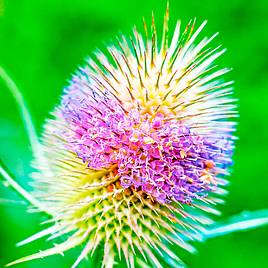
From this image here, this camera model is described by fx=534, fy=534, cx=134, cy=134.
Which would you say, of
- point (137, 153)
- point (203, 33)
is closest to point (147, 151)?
point (137, 153)

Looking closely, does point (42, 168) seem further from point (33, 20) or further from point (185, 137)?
point (33, 20)

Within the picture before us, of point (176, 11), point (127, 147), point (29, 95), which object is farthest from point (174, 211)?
point (176, 11)

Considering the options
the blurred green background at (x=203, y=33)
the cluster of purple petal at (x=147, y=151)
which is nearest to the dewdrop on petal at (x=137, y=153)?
the cluster of purple petal at (x=147, y=151)

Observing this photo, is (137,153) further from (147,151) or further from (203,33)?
(203,33)

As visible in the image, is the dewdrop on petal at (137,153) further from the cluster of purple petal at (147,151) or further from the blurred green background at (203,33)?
the blurred green background at (203,33)

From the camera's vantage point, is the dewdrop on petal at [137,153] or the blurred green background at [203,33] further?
the blurred green background at [203,33]

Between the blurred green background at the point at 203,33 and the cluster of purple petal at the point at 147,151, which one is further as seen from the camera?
the blurred green background at the point at 203,33
